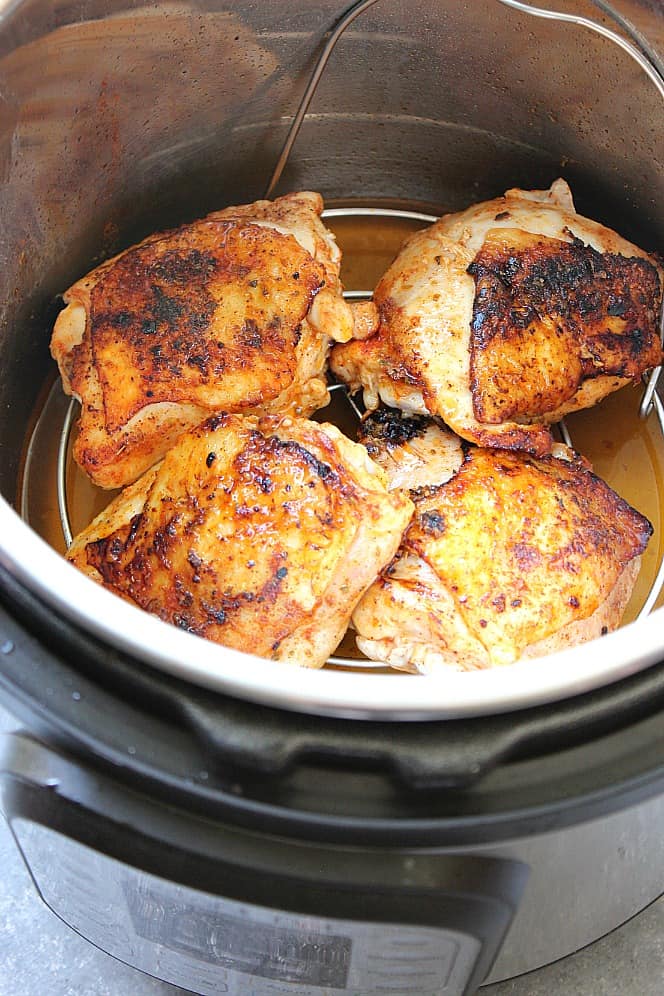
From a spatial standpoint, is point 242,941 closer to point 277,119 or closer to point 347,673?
point 347,673

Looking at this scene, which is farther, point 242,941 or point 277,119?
point 277,119

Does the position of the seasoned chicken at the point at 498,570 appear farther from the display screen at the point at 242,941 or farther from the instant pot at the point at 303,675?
the display screen at the point at 242,941

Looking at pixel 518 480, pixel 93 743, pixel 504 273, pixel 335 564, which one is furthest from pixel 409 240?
pixel 93 743

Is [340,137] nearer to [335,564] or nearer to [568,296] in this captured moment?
[568,296]

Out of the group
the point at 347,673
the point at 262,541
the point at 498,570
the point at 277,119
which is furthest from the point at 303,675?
the point at 277,119

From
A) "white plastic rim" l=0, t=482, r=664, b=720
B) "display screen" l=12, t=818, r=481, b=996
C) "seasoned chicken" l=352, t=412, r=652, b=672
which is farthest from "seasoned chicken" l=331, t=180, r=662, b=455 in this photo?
"display screen" l=12, t=818, r=481, b=996

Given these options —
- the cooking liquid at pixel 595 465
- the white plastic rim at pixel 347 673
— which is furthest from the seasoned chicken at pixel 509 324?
the white plastic rim at pixel 347 673
